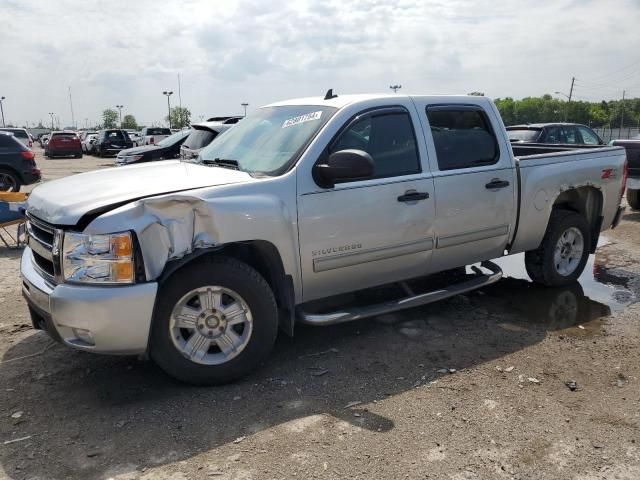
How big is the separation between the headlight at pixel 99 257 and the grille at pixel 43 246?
153 millimetres

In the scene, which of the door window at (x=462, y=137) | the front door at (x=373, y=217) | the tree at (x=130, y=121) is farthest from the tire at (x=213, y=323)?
the tree at (x=130, y=121)

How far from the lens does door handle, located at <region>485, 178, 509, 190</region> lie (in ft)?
16.0

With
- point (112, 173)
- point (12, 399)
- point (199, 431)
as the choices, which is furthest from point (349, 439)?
point (112, 173)

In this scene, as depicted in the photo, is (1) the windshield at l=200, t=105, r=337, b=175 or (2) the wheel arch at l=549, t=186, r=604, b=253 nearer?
(1) the windshield at l=200, t=105, r=337, b=175

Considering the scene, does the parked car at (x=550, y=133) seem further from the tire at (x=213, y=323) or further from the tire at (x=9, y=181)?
the tire at (x=9, y=181)

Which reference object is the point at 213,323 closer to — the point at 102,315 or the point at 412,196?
the point at 102,315

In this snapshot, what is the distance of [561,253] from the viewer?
19.3 feet

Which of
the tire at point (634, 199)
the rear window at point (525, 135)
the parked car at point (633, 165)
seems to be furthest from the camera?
the rear window at point (525, 135)

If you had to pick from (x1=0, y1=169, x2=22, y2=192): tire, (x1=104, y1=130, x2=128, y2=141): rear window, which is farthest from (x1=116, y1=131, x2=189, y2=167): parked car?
(x1=104, y1=130, x2=128, y2=141): rear window

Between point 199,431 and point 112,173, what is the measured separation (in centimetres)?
221

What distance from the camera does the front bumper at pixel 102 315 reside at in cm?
325

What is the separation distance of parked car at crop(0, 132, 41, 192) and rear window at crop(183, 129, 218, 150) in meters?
4.65

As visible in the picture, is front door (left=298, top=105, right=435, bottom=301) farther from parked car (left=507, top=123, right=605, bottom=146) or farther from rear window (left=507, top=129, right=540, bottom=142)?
rear window (left=507, top=129, right=540, bottom=142)

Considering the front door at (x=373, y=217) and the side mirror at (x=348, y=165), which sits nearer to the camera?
the side mirror at (x=348, y=165)
